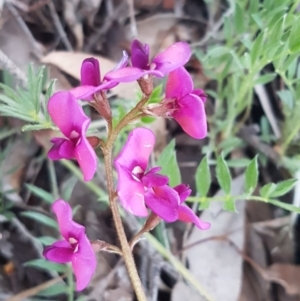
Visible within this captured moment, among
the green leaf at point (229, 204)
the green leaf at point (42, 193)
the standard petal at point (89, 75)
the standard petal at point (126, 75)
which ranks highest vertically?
the standard petal at point (126, 75)

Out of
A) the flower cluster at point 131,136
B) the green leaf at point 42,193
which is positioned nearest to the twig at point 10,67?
the green leaf at point 42,193

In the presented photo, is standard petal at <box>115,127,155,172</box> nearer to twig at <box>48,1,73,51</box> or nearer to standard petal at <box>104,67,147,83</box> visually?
standard petal at <box>104,67,147,83</box>

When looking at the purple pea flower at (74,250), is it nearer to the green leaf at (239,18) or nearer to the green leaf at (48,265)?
the green leaf at (48,265)

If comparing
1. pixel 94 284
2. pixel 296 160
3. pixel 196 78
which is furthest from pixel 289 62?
pixel 94 284

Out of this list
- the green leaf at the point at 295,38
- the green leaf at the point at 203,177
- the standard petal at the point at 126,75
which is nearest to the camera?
the standard petal at the point at 126,75

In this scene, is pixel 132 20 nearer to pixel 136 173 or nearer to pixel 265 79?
pixel 265 79

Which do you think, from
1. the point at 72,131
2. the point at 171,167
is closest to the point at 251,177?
the point at 171,167
